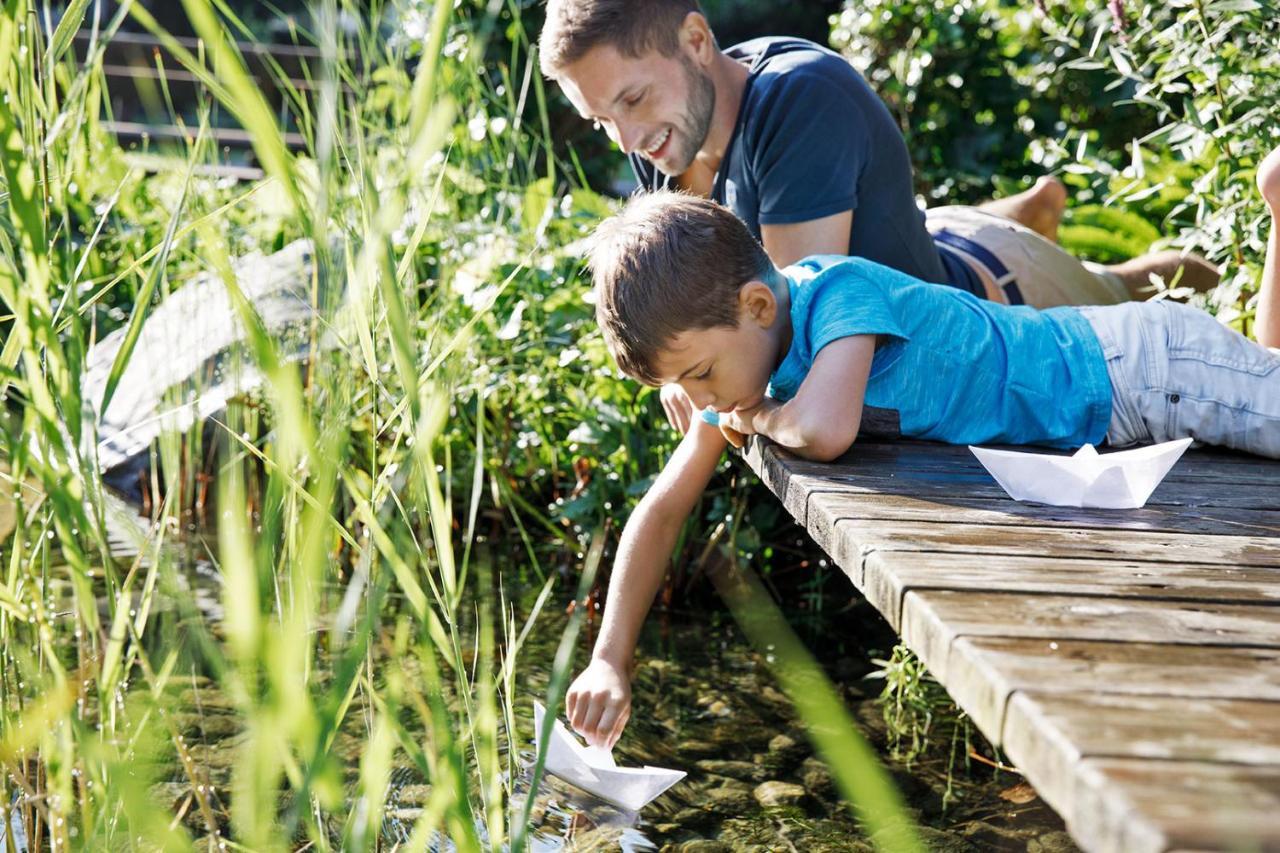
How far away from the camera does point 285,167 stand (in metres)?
1.06

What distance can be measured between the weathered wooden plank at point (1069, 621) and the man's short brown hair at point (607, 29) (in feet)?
5.73

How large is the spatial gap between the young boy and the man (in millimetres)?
371

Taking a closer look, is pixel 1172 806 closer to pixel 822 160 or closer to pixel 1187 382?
pixel 1187 382

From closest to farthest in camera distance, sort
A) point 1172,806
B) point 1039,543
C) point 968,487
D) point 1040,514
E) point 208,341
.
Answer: point 1172,806
point 1039,543
point 1040,514
point 968,487
point 208,341

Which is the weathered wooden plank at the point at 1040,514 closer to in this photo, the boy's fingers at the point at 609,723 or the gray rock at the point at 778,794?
the boy's fingers at the point at 609,723

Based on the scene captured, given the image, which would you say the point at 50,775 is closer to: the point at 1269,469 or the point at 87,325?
the point at 1269,469

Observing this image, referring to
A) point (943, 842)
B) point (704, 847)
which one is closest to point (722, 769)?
point (704, 847)

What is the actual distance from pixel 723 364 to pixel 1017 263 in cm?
152

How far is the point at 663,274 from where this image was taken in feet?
7.01

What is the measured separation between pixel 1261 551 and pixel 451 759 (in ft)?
3.59

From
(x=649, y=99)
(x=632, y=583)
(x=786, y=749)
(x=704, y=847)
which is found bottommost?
(x=786, y=749)

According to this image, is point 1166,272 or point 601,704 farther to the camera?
point 1166,272

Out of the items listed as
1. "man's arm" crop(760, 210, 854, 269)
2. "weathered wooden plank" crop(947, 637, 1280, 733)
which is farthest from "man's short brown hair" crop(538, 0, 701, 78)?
"weathered wooden plank" crop(947, 637, 1280, 733)

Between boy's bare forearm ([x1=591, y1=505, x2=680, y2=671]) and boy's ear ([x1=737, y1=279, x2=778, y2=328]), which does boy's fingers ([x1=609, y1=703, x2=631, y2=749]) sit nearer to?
boy's bare forearm ([x1=591, y1=505, x2=680, y2=671])
